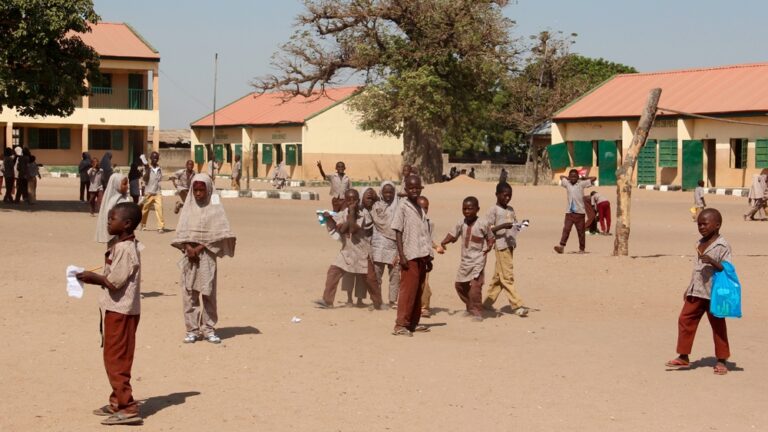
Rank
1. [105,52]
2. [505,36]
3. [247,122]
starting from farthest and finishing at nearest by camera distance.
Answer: [247,122], [105,52], [505,36]

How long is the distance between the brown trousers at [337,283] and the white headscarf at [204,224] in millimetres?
2834

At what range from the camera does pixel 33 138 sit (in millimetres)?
54781

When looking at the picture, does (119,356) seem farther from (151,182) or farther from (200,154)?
(200,154)

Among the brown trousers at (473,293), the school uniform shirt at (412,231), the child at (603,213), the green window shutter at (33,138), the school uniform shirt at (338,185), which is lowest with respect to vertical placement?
the brown trousers at (473,293)

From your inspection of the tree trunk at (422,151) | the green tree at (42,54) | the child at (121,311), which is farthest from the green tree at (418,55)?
the child at (121,311)

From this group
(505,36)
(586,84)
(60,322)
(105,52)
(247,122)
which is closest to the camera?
(60,322)

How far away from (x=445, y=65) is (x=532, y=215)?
15.7 metres

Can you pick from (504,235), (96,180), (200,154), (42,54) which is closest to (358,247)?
(504,235)

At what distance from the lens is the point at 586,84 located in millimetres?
59094

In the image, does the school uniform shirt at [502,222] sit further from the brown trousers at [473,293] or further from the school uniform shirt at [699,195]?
the school uniform shirt at [699,195]

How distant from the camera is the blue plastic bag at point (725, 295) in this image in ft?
31.7

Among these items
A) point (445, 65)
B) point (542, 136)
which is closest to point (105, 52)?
point (445, 65)

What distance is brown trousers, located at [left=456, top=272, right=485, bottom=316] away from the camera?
12.9m

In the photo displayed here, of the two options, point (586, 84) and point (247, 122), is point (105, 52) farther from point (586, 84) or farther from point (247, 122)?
point (586, 84)
